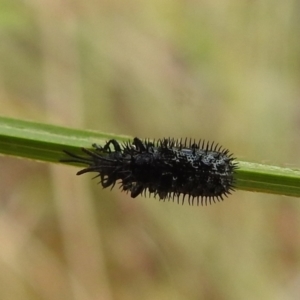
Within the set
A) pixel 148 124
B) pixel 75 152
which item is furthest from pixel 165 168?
pixel 148 124

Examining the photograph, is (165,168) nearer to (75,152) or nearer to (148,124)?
(75,152)

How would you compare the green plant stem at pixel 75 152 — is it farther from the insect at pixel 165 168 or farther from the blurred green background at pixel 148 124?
the blurred green background at pixel 148 124

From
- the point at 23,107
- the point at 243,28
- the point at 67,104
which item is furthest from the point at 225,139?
the point at 23,107

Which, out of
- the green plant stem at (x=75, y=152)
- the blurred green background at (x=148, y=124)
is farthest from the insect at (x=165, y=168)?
the blurred green background at (x=148, y=124)

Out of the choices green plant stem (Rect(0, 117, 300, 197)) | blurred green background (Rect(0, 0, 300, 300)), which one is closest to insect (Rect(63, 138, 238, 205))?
green plant stem (Rect(0, 117, 300, 197))

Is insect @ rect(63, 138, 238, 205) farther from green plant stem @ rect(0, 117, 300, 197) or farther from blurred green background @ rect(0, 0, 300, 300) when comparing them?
blurred green background @ rect(0, 0, 300, 300)

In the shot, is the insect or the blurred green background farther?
the blurred green background

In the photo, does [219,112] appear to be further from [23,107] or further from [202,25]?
[23,107]
